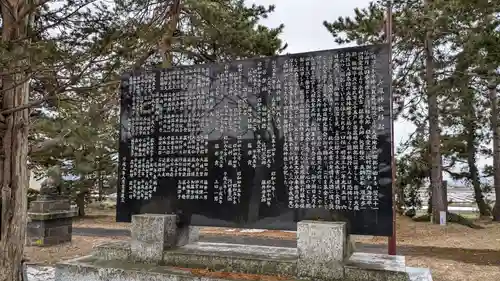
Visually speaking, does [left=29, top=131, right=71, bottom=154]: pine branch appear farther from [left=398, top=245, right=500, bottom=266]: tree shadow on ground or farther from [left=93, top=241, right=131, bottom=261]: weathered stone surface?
[left=398, top=245, right=500, bottom=266]: tree shadow on ground

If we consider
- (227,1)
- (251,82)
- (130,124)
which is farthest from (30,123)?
(227,1)

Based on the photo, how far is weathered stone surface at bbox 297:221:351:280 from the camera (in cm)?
441

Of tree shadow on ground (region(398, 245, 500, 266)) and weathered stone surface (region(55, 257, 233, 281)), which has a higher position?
weathered stone surface (region(55, 257, 233, 281))

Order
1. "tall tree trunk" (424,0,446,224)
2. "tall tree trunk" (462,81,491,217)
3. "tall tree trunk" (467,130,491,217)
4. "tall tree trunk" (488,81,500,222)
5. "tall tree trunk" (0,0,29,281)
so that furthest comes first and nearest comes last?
1. "tall tree trunk" (467,130,491,217)
2. "tall tree trunk" (462,81,491,217)
3. "tall tree trunk" (488,81,500,222)
4. "tall tree trunk" (424,0,446,224)
5. "tall tree trunk" (0,0,29,281)

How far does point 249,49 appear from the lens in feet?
32.8

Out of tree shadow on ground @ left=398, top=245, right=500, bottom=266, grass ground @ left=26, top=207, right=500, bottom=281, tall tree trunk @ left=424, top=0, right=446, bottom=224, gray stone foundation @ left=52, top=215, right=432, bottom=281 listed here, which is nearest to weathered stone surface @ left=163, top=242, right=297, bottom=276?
gray stone foundation @ left=52, top=215, right=432, bottom=281

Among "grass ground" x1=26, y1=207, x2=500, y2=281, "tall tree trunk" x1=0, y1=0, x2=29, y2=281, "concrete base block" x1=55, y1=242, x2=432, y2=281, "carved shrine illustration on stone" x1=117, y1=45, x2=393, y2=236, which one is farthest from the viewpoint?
"grass ground" x1=26, y1=207, x2=500, y2=281

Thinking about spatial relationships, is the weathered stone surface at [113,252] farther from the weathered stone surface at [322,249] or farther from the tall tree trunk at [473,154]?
the tall tree trunk at [473,154]

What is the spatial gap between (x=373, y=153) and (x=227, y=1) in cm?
817

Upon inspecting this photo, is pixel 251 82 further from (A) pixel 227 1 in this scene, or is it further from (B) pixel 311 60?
(A) pixel 227 1

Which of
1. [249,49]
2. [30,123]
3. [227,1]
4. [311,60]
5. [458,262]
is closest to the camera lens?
[311,60]

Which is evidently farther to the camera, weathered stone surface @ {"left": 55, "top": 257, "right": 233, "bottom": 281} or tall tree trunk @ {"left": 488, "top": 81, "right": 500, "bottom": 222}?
tall tree trunk @ {"left": 488, "top": 81, "right": 500, "bottom": 222}

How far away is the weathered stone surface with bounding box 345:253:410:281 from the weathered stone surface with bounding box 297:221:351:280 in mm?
107

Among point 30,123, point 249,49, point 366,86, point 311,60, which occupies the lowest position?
point 30,123
